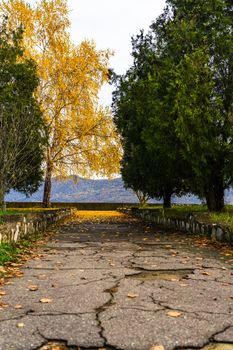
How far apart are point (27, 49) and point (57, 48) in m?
1.99

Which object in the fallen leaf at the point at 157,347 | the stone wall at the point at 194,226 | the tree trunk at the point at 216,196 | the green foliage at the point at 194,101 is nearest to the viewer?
the fallen leaf at the point at 157,347

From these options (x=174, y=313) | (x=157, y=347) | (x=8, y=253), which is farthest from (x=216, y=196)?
(x=157, y=347)

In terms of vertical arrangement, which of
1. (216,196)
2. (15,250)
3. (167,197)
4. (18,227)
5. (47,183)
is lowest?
(15,250)

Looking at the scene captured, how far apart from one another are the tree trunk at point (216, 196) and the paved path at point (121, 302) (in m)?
7.22

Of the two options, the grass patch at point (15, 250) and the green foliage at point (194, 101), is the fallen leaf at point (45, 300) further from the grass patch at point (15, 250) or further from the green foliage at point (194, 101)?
the green foliage at point (194, 101)

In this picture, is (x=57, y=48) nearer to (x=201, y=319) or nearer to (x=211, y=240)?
(x=211, y=240)

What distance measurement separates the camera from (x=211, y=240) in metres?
11.2

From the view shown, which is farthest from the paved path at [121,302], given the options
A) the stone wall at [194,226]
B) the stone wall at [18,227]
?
the stone wall at [194,226]

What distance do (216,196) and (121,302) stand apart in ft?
39.1

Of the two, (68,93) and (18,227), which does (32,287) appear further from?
(68,93)

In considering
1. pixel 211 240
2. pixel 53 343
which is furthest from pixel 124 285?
pixel 211 240

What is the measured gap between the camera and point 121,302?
16.4ft

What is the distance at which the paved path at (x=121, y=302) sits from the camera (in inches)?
148

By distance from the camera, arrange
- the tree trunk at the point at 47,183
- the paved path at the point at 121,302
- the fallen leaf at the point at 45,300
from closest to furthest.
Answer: the paved path at the point at 121,302 < the fallen leaf at the point at 45,300 < the tree trunk at the point at 47,183
